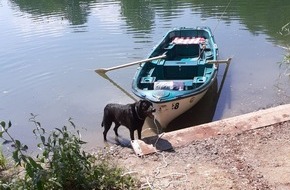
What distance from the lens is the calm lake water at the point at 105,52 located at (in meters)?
9.70

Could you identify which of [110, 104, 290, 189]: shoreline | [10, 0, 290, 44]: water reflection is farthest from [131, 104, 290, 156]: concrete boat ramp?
[10, 0, 290, 44]: water reflection

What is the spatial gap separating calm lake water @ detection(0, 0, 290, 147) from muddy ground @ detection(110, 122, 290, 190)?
2842 mm

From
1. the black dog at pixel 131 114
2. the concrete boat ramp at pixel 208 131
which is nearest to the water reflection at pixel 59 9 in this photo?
the black dog at pixel 131 114

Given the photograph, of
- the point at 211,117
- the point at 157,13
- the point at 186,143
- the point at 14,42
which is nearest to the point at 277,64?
the point at 211,117

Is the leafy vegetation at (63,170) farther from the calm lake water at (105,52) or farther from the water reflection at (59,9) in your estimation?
the water reflection at (59,9)

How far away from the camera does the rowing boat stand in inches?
305

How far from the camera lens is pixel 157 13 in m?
19.1

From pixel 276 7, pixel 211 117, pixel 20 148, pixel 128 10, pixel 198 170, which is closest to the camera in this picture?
pixel 20 148

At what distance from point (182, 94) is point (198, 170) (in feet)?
9.75

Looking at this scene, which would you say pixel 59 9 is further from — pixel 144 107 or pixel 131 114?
pixel 144 107

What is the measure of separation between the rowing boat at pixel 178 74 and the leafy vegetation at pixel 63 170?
333cm

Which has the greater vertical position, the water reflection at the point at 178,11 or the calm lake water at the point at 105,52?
the water reflection at the point at 178,11

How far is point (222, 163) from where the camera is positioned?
5.09 m

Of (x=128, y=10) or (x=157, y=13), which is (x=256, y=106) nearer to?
(x=157, y=13)
